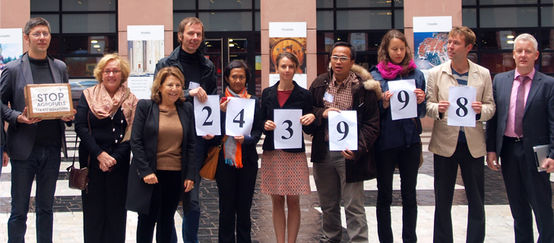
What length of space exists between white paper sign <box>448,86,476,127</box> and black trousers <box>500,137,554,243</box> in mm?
486

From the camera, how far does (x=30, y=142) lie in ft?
17.6

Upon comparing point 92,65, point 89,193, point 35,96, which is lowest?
point 89,193

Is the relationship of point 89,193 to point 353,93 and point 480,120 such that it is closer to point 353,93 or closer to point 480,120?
point 353,93

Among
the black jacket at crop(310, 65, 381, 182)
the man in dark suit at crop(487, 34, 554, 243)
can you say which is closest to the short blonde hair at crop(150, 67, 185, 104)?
the black jacket at crop(310, 65, 381, 182)

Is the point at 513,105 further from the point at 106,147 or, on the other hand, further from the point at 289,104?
the point at 106,147

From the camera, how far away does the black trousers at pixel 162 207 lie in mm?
5227

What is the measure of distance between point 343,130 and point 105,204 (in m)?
2.44

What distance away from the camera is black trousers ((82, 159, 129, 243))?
538 cm

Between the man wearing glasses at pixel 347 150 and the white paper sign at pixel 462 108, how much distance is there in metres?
0.73

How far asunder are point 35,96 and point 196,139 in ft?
5.15

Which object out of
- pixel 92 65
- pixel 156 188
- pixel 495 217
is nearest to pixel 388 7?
pixel 92 65

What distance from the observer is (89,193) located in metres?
5.37

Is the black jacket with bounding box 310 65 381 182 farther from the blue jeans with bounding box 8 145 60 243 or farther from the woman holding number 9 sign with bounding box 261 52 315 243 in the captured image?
the blue jeans with bounding box 8 145 60 243

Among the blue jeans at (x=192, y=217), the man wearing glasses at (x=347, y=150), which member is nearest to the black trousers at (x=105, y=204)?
the blue jeans at (x=192, y=217)
